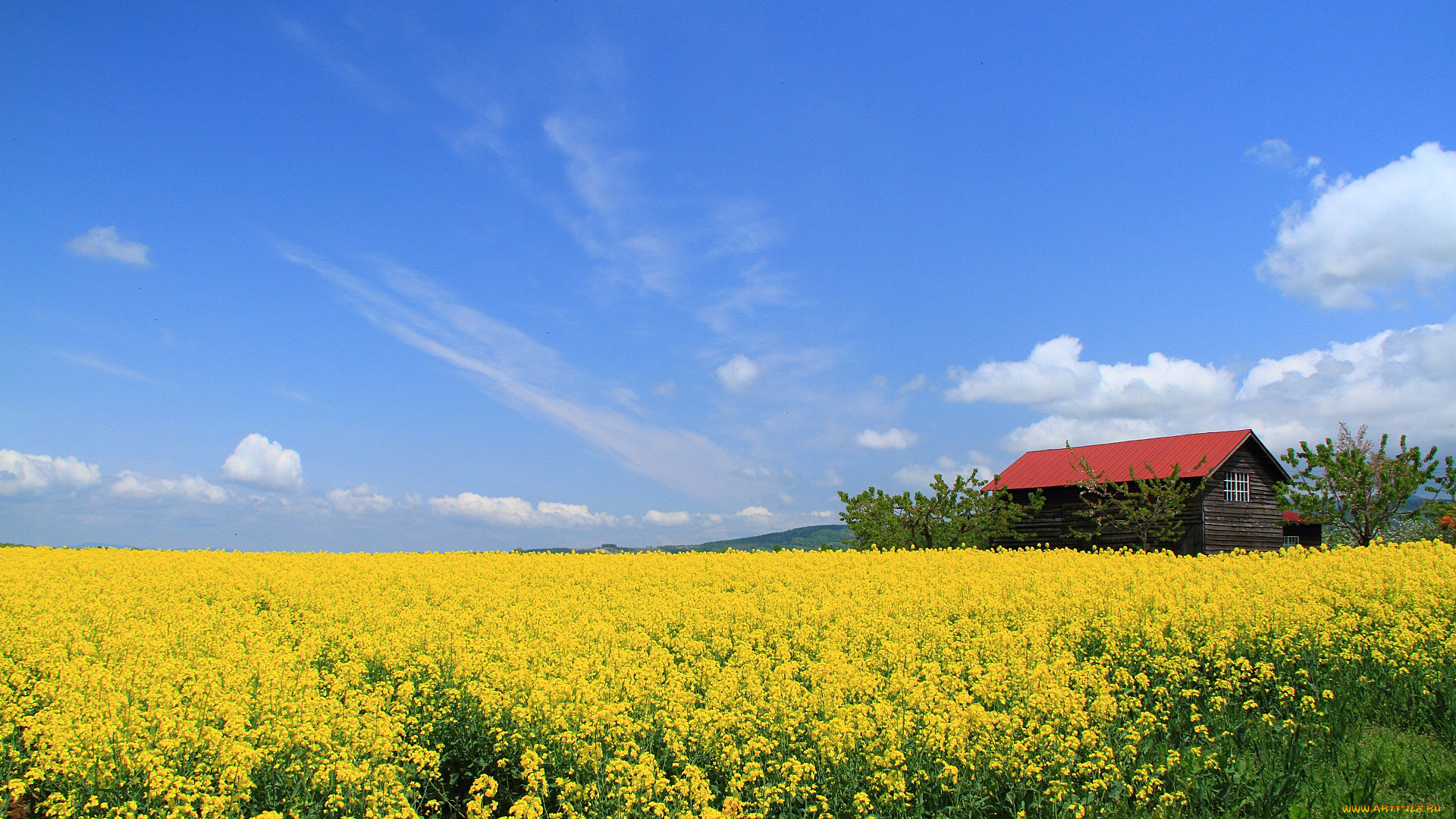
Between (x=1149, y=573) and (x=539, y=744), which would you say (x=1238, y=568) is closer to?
(x=1149, y=573)

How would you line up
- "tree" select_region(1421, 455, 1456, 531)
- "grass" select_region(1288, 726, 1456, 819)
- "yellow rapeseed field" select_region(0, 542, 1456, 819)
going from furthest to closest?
"tree" select_region(1421, 455, 1456, 531) < "grass" select_region(1288, 726, 1456, 819) < "yellow rapeseed field" select_region(0, 542, 1456, 819)

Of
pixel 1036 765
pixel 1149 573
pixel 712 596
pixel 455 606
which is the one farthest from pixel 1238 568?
pixel 455 606

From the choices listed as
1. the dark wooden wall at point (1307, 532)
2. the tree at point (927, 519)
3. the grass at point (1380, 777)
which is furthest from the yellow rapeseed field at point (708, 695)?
the dark wooden wall at point (1307, 532)

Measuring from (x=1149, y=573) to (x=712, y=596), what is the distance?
392 inches

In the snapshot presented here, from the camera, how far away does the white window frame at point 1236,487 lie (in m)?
33.8

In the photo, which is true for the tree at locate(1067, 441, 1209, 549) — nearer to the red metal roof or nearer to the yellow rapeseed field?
the red metal roof

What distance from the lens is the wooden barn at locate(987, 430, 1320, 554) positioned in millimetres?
32875

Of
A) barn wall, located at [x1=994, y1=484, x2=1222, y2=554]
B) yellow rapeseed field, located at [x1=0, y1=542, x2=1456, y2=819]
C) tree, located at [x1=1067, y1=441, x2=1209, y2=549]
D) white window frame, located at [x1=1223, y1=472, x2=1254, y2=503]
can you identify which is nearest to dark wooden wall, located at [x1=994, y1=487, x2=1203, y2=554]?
barn wall, located at [x1=994, y1=484, x2=1222, y2=554]

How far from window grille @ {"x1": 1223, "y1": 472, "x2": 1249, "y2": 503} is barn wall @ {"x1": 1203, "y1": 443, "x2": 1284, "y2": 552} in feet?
0.58

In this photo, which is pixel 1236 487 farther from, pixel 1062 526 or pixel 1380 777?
pixel 1380 777

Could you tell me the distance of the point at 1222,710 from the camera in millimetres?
9211

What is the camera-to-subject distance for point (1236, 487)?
113ft

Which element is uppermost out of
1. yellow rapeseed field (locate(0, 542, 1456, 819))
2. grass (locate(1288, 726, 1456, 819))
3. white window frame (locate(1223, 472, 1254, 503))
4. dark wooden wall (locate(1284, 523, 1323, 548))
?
white window frame (locate(1223, 472, 1254, 503))

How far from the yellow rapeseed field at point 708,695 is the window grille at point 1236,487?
2086 cm
